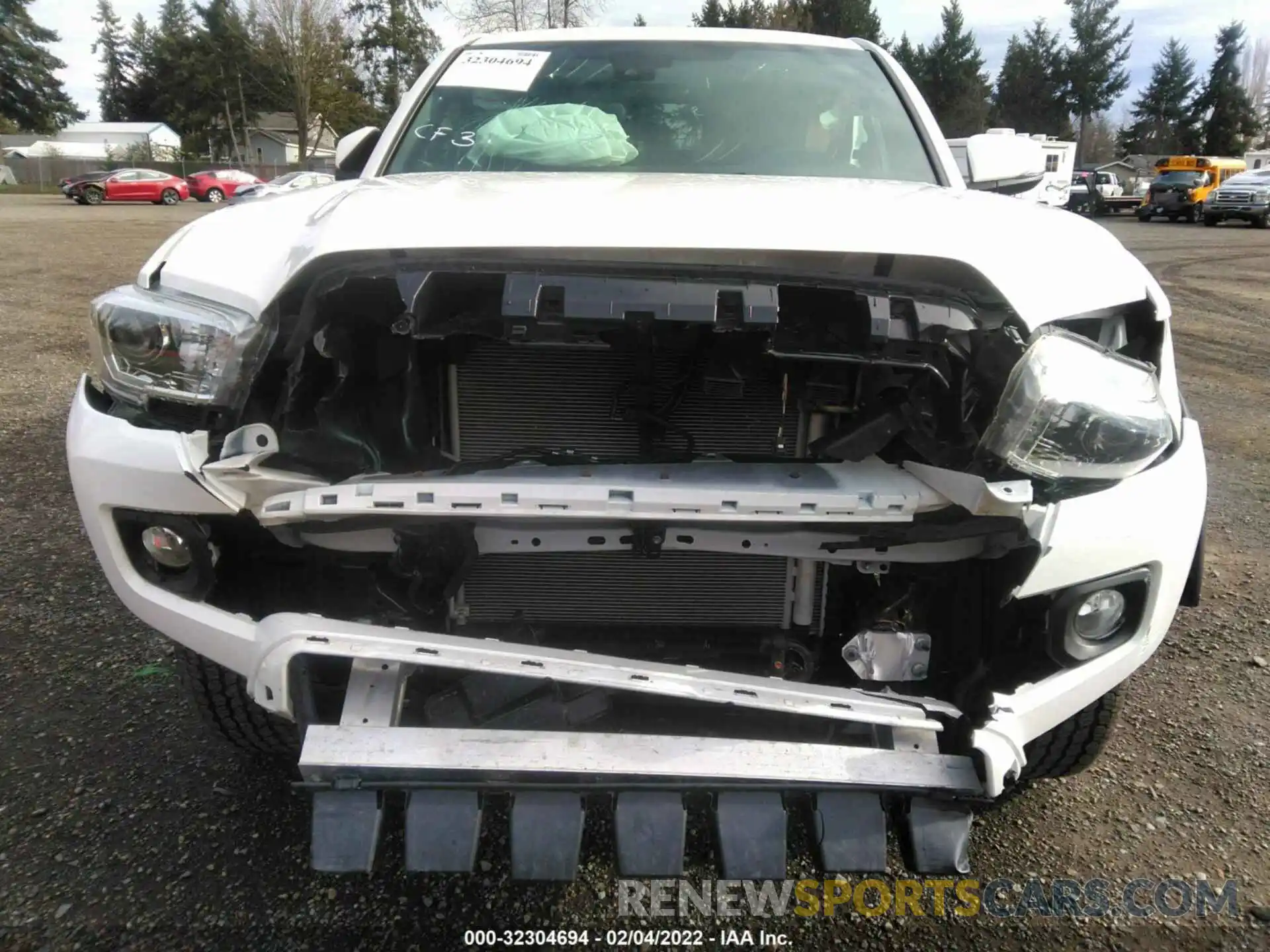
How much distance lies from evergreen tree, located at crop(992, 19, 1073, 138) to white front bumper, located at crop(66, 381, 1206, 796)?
61019 mm

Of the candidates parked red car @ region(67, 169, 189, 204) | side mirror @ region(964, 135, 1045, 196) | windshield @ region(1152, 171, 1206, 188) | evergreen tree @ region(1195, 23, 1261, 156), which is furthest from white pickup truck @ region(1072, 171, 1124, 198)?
side mirror @ region(964, 135, 1045, 196)

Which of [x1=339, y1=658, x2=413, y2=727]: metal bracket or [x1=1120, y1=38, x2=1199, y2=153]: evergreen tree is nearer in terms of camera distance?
[x1=339, y1=658, x2=413, y2=727]: metal bracket

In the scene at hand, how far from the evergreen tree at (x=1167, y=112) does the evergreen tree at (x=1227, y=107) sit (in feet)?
3.07

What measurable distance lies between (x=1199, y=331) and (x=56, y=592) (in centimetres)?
948

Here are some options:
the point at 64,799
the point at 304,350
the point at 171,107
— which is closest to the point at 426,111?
the point at 304,350

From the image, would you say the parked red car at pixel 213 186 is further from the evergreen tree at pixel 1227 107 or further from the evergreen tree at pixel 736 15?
the evergreen tree at pixel 1227 107

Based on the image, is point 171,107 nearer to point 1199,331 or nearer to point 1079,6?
point 1079,6

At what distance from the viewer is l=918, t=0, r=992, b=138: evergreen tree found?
156 feet

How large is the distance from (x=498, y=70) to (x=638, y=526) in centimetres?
204

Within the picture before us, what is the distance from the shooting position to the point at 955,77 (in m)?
48.2

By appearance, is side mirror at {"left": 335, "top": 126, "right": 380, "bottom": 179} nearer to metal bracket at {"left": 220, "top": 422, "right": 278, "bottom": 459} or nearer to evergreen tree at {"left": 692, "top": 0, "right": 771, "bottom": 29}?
metal bracket at {"left": 220, "top": 422, "right": 278, "bottom": 459}

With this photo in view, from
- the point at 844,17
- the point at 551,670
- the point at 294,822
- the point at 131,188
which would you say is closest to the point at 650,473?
the point at 551,670

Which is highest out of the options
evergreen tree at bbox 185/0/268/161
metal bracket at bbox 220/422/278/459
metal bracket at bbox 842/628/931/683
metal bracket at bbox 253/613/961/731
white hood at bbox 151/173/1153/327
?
evergreen tree at bbox 185/0/268/161

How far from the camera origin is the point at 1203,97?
55250 mm
